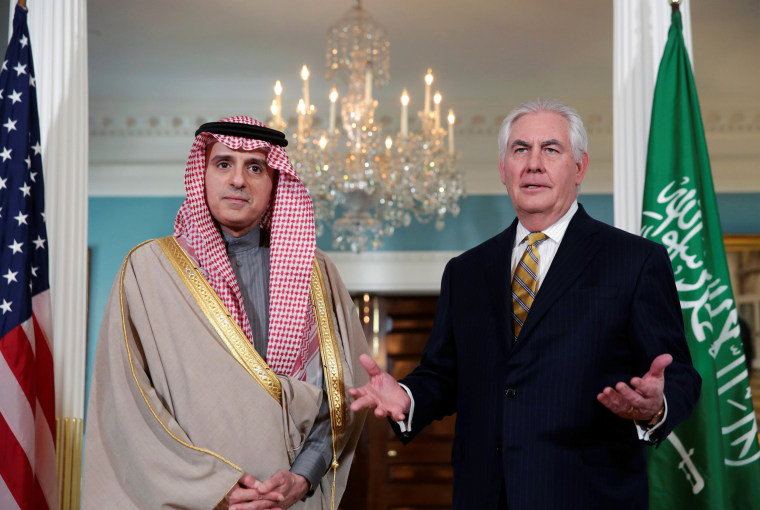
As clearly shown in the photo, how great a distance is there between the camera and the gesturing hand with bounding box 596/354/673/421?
1.68 metres

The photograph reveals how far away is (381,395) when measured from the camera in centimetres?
200

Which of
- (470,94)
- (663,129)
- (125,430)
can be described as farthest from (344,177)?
(125,430)

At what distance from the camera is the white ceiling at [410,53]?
16.8ft

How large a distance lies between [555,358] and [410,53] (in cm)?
417

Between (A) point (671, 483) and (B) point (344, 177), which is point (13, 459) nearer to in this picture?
(A) point (671, 483)

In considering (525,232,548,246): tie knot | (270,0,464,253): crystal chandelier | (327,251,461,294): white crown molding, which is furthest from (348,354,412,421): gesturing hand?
(327,251,461,294): white crown molding

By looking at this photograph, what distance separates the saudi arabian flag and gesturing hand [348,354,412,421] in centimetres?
118

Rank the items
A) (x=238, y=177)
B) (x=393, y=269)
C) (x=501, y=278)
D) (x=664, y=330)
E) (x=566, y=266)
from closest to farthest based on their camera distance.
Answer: (x=664, y=330) < (x=566, y=266) < (x=501, y=278) < (x=238, y=177) < (x=393, y=269)

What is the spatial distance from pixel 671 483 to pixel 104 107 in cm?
560

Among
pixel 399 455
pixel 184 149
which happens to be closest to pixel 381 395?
pixel 399 455

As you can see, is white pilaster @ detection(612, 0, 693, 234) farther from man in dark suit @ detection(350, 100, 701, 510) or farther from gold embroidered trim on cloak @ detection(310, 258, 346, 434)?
gold embroidered trim on cloak @ detection(310, 258, 346, 434)

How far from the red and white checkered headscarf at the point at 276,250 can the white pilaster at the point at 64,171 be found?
3.29 ft

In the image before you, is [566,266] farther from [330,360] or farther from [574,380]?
[330,360]

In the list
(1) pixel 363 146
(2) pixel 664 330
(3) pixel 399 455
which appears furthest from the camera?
(3) pixel 399 455
